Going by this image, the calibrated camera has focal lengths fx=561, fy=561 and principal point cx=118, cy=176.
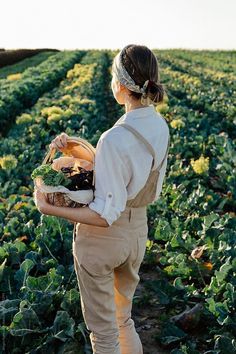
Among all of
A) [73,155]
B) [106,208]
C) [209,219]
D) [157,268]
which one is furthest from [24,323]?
[209,219]

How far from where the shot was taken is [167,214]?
20.3 feet

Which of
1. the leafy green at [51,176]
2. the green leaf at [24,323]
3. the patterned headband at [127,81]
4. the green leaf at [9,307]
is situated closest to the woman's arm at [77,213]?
the leafy green at [51,176]

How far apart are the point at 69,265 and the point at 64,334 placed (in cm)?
103

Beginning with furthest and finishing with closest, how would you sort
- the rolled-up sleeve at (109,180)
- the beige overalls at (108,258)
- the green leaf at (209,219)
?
the green leaf at (209,219)
the beige overalls at (108,258)
the rolled-up sleeve at (109,180)

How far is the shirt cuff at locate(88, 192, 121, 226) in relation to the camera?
253cm

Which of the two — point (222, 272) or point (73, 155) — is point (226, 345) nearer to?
point (222, 272)

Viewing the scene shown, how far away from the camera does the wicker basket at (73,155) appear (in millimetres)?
2680

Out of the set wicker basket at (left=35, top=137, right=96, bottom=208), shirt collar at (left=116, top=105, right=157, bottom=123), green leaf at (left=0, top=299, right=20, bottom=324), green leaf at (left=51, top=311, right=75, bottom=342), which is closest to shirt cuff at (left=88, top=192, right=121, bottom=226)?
wicker basket at (left=35, top=137, right=96, bottom=208)

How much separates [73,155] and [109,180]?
0.54m

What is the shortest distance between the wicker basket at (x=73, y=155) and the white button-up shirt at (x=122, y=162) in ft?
0.44

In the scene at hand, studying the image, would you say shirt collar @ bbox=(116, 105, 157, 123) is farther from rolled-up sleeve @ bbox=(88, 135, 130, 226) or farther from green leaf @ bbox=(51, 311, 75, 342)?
green leaf @ bbox=(51, 311, 75, 342)

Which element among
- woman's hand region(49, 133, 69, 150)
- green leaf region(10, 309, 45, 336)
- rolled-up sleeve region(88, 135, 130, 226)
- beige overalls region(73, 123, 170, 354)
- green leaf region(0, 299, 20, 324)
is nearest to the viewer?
rolled-up sleeve region(88, 135, 130, 226)

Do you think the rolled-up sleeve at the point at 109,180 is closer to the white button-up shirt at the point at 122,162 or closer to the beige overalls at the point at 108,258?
the white button-up shirt at the point at 122,162

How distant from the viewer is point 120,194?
8.36 feet
